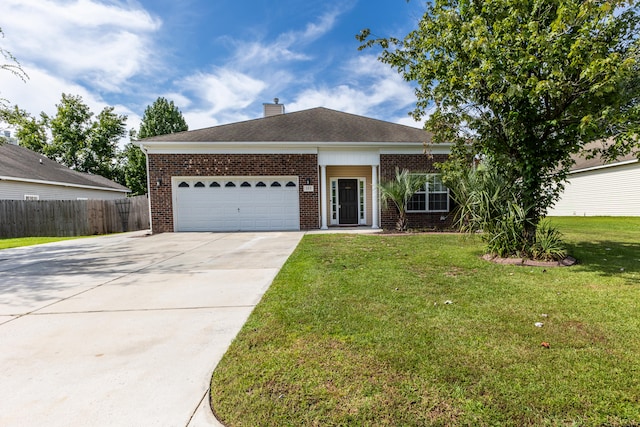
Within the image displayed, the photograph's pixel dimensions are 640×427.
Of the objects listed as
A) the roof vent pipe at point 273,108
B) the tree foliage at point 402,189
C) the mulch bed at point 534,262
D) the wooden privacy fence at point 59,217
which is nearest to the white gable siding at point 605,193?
the tree foliage at point 402,189

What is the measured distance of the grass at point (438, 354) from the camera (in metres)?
1.69

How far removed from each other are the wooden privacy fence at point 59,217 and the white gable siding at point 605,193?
21.2 metres

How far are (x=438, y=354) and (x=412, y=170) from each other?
10.4m

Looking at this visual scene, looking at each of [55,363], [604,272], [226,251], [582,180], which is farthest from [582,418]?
[582,180]

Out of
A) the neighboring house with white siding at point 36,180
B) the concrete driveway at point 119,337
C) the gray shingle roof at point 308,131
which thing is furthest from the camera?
the neighboring house with white siding at point 36,180

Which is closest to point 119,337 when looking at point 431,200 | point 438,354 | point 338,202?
point 438,354

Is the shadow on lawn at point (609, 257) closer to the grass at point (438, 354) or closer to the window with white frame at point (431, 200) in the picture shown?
the grass at point (438, 354)

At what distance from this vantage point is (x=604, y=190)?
52.5ft

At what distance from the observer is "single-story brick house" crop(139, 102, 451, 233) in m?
11.6

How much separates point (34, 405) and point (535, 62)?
6373mm

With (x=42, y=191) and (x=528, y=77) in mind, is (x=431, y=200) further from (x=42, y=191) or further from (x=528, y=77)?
(x=42, y=191)

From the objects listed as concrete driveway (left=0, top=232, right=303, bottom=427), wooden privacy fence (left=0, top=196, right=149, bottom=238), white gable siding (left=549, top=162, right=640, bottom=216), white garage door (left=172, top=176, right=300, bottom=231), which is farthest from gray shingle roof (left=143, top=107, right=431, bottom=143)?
white gable siding (left=549, top=162, right=640, bottom=216)

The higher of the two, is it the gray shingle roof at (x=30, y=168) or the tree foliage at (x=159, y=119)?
the tree foliage at (x=159, y=119)

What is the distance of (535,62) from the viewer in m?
4.15
